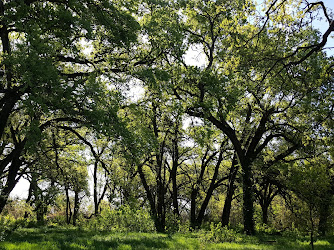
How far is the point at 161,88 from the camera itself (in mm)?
14430

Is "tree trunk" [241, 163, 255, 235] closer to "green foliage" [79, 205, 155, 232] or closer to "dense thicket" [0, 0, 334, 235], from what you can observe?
"dense thicket" [0, 0, 334, 235]

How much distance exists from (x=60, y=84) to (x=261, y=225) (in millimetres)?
19809

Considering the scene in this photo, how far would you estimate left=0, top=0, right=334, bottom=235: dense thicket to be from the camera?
918cm

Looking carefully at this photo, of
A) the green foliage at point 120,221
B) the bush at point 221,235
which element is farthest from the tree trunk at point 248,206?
the green foliage at point 120,221

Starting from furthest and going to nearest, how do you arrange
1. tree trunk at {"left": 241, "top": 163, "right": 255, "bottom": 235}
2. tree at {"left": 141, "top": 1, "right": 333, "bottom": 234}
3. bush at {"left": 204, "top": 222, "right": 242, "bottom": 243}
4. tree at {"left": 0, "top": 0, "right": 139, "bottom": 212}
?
tree trunk at {"left": 241, "top": 163, "right": 255, "bottom": 235}, tree at {"left": 141, "top": 1, "right": 333, "bottom": 234}, bush at {"left": 204, "top": 222, "right": 242, "bottom": 243}, tree at {"left": 0, "top": 0, "right": 139, "bottom": 212}

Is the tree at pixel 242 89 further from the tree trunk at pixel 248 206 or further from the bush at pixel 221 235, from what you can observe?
the bush at pixel 221 235

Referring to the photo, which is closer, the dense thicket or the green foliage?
the dense thicket

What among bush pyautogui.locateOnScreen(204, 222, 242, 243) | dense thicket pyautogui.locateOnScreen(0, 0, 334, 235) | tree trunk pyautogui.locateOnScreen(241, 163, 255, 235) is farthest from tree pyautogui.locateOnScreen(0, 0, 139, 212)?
tree trunk pyautogui.locateOnScreen(241, 163, 255, 235)

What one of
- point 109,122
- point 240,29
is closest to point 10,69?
point 109,122

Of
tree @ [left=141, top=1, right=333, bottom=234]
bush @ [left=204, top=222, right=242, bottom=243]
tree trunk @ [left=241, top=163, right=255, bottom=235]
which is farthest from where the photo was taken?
tree trunk @ [left=241, top=163, right=255, bottom=235]

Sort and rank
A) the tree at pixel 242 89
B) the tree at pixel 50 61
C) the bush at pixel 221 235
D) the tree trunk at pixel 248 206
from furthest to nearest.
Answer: the tree trunk at pixel 248 206 < the tree at pixel 242 89 < the bush at pixel 221 235 < the tree at pixel 50 61

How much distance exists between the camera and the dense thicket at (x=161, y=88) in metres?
9.18

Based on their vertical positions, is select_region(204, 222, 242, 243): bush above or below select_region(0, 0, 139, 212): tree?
below

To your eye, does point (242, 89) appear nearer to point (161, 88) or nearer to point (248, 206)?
point (161, 88)
